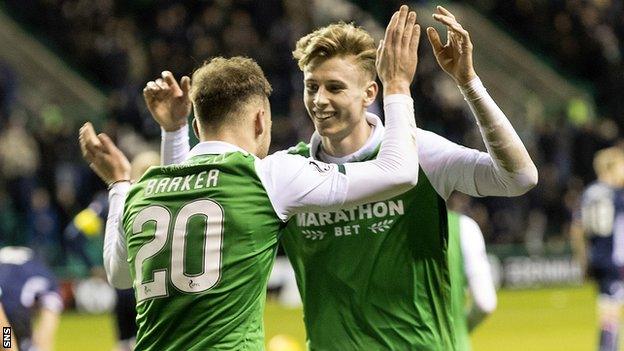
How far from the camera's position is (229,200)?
4.35 metres

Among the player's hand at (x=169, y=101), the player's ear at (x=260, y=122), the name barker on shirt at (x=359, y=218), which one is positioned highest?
the player's hand at (x=169, y=101)

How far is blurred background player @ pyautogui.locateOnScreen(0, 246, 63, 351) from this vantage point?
787cm

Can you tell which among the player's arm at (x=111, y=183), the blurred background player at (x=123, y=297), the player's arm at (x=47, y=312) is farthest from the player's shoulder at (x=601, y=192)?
the player's arm at (x=111, y=183)

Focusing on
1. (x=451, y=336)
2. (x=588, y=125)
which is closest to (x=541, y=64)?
(x=588, y=125)

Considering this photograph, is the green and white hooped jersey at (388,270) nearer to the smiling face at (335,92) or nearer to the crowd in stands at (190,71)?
the smiling face at (335,92)

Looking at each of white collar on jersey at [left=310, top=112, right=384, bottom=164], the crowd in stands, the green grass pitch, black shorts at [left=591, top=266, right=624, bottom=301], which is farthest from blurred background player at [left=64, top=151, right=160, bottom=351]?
the crowd in stands

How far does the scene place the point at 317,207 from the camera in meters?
4.38

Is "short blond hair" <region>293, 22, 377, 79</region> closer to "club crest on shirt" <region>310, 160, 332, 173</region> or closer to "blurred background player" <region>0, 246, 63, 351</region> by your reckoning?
"club crest on shirt" <region>310, 160, 332, 173</region>

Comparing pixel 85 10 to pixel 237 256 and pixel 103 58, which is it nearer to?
pixel 103 58

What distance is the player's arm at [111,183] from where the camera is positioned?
16.2ft

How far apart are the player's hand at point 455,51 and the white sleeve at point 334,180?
0.39m

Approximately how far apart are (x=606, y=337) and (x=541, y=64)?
47.4ft

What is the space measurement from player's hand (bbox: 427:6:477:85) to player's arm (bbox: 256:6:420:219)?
131mm

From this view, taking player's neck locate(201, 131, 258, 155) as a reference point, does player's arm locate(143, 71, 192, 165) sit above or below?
above
